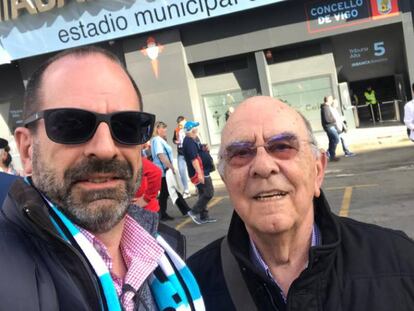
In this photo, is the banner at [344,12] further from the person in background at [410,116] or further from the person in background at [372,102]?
the person in background at [410,116]

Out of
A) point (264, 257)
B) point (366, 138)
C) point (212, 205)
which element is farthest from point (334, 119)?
point (264, 257)

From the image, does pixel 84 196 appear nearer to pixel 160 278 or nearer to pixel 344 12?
pixel 160 278

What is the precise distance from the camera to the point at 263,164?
6.33ft

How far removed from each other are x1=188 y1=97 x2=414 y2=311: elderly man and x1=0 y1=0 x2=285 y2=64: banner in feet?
50.4

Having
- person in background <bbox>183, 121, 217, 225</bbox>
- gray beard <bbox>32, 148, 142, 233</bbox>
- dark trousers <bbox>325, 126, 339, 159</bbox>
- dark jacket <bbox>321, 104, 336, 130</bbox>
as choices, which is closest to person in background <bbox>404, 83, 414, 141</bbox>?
dark trousers <bbox>325, 126, 339, 159</bbox>

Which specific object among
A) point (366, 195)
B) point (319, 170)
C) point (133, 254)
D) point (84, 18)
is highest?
point (84, 18)

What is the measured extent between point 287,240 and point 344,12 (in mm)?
16508

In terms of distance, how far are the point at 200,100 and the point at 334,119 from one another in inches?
292

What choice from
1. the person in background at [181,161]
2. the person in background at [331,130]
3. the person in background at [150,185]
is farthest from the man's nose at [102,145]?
the person in background at [331,130]

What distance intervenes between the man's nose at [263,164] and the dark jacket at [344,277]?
33 centimetres

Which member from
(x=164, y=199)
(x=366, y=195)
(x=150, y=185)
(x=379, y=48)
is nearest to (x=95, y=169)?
(x=150, y=185)

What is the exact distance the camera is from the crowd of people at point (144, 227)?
4.65ft

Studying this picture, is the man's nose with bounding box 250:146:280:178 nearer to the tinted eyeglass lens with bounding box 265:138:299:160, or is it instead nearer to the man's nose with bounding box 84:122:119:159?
the tinted eyeglass lens with bounding box 265:138:299:160

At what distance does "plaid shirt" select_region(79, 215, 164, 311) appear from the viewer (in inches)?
63.9
